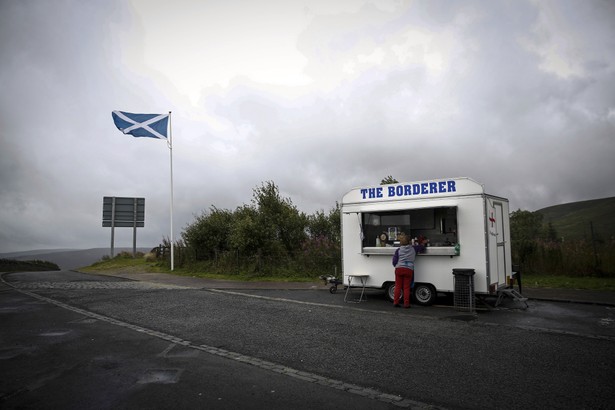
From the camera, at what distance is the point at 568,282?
43.1ft

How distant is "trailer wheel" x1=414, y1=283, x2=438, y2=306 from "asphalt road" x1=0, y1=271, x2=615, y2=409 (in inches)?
13.8

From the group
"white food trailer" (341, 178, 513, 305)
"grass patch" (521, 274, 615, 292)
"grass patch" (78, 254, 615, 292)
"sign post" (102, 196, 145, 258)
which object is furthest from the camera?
"sign post" (102, 196, 145, 258)

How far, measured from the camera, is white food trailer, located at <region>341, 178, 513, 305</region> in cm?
960

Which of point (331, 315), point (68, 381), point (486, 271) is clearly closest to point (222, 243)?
point (331, 315)

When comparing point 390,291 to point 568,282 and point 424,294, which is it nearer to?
point 424,294

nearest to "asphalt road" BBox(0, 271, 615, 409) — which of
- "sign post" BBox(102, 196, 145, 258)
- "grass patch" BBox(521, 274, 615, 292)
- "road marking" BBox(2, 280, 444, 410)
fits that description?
"road marking" BBox(2, 280, 444, 410)

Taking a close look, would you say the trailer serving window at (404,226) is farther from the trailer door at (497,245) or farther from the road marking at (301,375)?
the road marking at (301,375)

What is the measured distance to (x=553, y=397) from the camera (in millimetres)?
4270

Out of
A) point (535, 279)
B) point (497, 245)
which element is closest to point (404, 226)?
point (497, 245)

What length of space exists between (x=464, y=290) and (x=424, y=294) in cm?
116

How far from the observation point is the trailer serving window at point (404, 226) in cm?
1074

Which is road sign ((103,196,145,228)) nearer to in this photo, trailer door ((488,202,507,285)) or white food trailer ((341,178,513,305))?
white food trailer ((341,178,513,305))

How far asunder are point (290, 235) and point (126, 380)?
16928 mm

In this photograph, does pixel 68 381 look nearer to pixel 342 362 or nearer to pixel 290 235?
pixel 342 362
